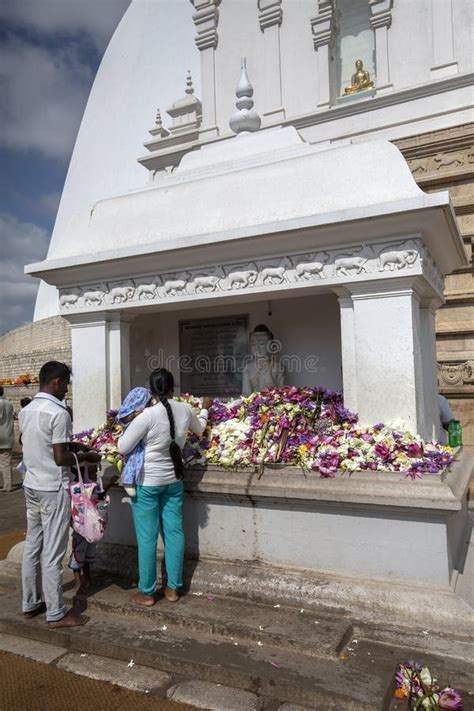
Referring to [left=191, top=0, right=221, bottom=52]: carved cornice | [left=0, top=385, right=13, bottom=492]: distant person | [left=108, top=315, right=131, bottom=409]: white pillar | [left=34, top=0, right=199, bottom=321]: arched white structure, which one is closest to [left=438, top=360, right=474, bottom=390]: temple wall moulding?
[left=108, top=315, right=131, bottom=409]: white pillar

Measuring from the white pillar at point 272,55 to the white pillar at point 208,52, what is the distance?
123 centimetres

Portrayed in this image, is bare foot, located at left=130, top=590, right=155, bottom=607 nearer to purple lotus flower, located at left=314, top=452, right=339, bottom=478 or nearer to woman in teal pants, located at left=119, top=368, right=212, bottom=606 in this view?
woman in teal pants, located at left=119, top=368, right=212, bottom=606

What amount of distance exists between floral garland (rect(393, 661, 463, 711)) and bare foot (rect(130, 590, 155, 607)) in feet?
5.33

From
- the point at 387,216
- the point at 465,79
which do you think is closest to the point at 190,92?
the point at 465,79

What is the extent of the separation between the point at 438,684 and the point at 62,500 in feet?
8.02

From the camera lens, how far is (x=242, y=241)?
13.8 ft

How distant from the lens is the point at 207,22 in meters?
12.2

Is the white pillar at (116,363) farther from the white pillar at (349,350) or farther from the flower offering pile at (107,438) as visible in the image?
the white pillar at (349,350)

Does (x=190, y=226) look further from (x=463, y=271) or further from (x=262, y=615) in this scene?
(x=463, y=271)

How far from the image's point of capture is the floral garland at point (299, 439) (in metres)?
3.60

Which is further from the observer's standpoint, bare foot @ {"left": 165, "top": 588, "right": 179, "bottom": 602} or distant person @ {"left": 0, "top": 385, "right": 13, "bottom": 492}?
distant person @ {"left": 0, "top": 385, "right": 13, "bottom": 492}

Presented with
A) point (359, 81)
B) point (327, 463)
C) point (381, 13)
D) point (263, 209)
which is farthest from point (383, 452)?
point (381, 13)

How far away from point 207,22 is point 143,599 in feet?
41.3

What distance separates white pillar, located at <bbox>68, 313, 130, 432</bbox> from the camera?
16.4 feet
